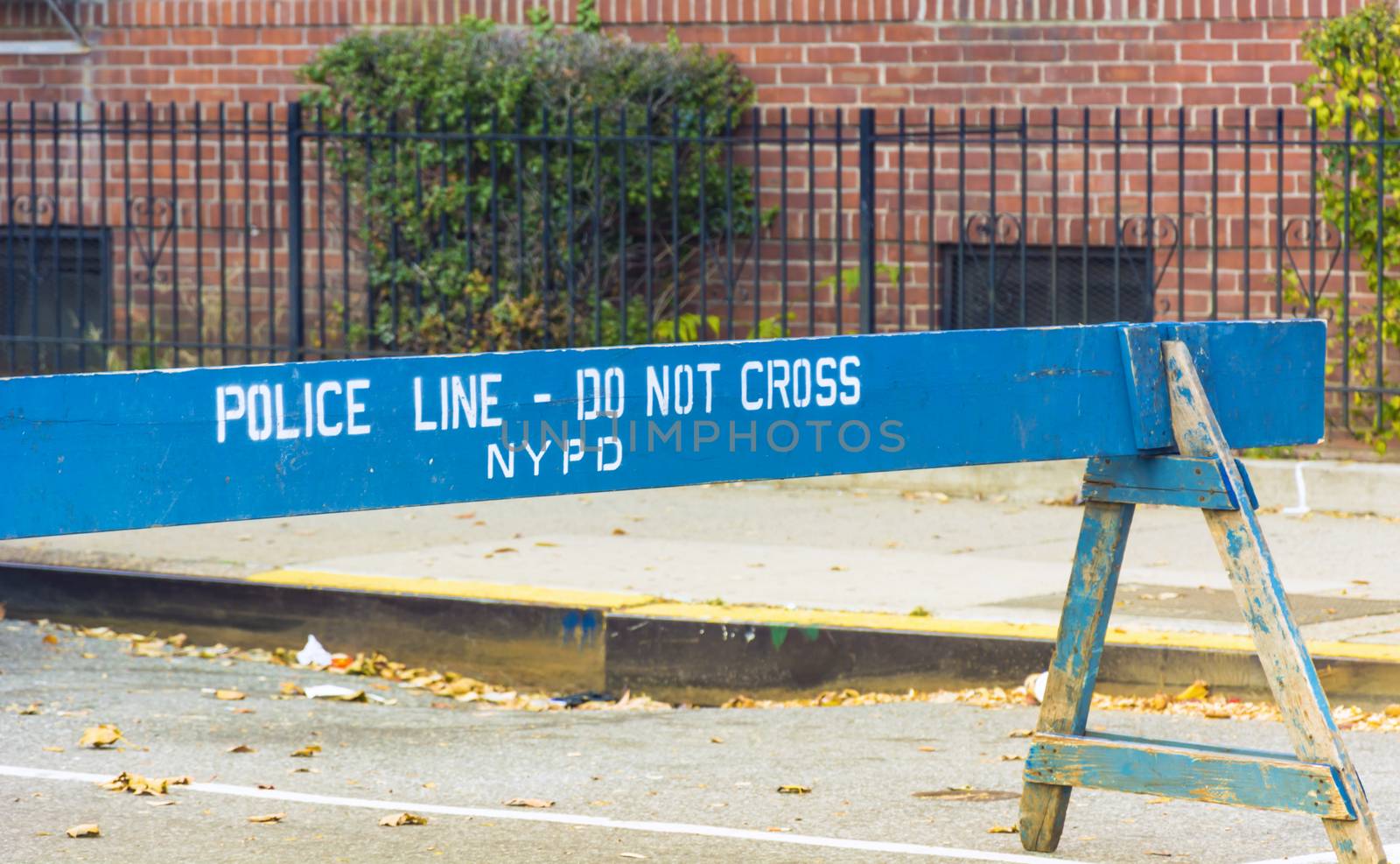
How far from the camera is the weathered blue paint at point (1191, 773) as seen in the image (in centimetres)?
459

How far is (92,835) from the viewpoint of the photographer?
530cm

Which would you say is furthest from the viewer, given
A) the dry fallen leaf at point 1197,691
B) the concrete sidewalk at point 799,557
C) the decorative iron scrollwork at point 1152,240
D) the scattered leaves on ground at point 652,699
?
the decorative iron scrollwork at point 1152,240

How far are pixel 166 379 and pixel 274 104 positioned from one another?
32.3ft

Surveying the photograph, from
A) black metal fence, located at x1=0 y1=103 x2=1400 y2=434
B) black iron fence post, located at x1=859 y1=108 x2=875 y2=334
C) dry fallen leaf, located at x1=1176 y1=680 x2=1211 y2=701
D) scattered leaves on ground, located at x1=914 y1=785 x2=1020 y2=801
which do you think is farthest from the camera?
black metal fence, located at x1=0 y1=103 x2=1400 y2=434

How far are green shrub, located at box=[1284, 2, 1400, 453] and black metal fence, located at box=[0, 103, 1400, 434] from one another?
0.03m

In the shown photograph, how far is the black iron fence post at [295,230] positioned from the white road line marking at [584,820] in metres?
5.65

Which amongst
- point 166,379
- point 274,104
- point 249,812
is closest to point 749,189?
point 274,104

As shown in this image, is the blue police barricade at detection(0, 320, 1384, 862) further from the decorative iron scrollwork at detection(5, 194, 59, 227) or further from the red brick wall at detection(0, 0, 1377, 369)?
the decorative iron scrollwork at detection(5, 194, 59, 227)

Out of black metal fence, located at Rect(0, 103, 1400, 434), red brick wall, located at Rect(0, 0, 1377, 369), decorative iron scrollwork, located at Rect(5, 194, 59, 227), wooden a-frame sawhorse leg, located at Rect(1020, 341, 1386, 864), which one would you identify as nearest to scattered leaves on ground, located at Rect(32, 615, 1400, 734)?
wooden a-frame sawhorse leg, located at Rect(1020, 341, 1386, 864)

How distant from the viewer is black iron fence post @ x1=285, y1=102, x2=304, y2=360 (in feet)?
38.2

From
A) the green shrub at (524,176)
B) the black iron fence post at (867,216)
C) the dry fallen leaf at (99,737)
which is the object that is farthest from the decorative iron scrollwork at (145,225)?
the dry fallen leaf at (99,737)

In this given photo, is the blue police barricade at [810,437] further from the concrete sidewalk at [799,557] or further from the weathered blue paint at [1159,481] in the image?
the concrete sidewalk at [799,557]

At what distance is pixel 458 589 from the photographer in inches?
315

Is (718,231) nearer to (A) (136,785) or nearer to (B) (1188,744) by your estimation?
(A) (136,785)
